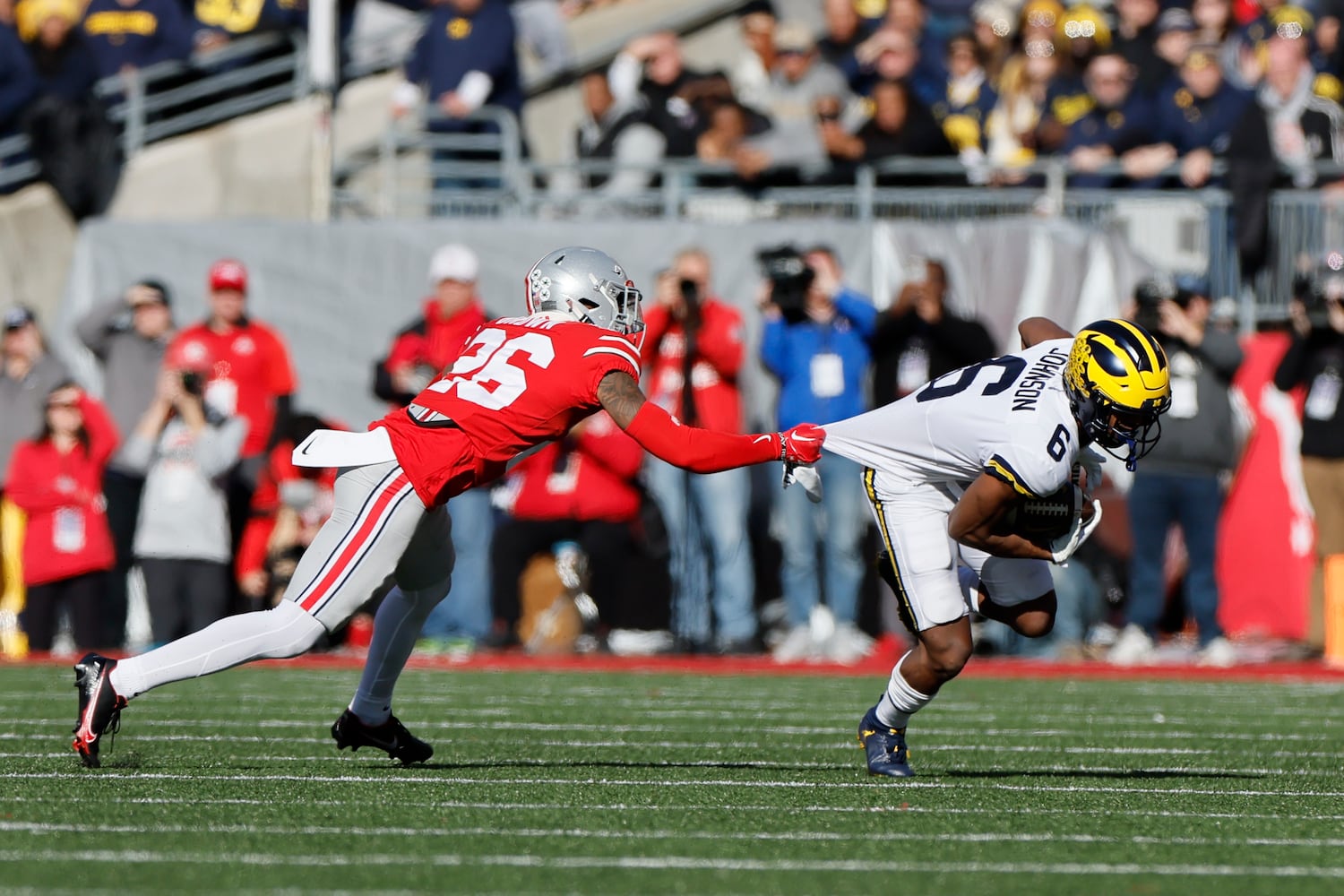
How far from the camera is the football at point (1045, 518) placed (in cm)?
679

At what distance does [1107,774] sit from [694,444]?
6.18ft

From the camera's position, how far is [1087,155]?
13.6m


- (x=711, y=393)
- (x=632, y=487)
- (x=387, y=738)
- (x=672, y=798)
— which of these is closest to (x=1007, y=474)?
(x=672, y=798)

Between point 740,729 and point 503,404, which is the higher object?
point 503,404

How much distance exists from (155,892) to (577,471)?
8.13 m

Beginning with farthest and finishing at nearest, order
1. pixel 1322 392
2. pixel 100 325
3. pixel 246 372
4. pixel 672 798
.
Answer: pixel 100 325 < pixel 246 372 < pixel 1322 392 < pixel 672 798

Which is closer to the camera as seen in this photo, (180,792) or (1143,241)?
(180,792)

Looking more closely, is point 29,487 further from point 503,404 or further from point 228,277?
point 503,404

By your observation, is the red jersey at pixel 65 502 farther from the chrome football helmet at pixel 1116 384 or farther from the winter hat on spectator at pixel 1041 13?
the chrome football helmet at pixel 1116 384

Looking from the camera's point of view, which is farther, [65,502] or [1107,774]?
[65,502]

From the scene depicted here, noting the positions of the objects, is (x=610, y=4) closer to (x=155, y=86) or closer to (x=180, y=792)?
(x=155, y=86)

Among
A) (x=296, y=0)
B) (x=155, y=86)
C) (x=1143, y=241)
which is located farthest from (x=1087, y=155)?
(x=155, y=86)

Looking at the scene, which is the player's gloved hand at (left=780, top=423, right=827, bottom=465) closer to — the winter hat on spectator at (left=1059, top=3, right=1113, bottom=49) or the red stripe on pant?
the red stripe on pant

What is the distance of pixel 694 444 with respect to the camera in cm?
641
